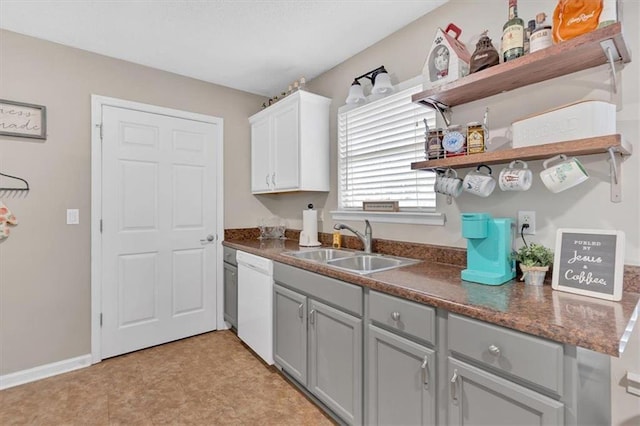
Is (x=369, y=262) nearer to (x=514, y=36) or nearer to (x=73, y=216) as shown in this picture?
(x=514, y=36)

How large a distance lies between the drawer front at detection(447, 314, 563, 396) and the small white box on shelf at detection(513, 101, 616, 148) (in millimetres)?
799

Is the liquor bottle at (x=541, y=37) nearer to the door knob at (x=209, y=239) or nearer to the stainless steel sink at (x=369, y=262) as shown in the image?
the stainless steel sink at (x=369, y=262)

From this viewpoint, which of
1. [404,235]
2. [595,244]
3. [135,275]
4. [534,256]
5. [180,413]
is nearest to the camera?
[595,244]

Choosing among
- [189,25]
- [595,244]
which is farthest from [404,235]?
[189,25]

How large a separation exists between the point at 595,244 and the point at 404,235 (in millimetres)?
1064

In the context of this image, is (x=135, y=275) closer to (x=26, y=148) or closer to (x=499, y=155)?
(x=26, y=148)

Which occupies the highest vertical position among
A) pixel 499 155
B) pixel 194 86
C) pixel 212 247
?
pixel 194 86

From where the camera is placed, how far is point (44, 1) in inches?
76.2

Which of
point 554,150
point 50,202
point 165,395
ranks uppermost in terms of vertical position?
point 554,150

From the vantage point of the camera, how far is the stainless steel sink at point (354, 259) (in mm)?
2057

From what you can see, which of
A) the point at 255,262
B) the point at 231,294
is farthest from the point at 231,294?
the point at 255,262

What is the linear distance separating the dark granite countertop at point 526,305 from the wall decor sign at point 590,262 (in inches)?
1.6

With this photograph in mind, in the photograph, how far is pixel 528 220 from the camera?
1540mm

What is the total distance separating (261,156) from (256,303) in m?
1.50
